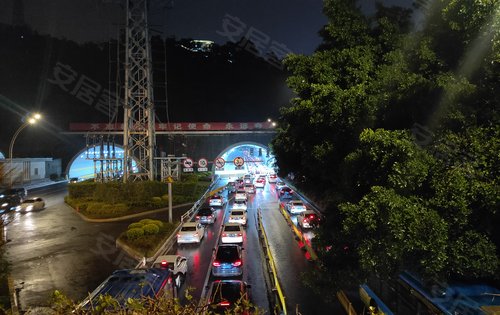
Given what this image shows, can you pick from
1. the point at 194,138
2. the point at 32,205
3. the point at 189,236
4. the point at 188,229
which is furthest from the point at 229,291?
the point at 194,138

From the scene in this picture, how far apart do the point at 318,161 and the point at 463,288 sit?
4715mm

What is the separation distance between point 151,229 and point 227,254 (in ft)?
26.1

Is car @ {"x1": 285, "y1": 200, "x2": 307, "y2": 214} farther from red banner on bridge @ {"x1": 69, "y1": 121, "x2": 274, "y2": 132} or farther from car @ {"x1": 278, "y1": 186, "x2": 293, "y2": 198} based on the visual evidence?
red banner on bridge @ {"x1": 69, "y1": 121, "x2": 274, "y2": 132}

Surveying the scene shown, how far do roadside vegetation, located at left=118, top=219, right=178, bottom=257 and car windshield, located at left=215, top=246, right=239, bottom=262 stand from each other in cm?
470

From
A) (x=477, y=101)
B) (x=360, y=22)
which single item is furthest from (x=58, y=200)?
(x=477, y=101)

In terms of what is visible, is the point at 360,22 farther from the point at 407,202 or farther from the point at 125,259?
the point at 125,259

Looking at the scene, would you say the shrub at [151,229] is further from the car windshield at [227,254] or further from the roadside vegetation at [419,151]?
the roadside vegetation at [419,151]

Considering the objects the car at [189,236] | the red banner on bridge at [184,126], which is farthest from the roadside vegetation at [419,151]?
the red banner on bridge at [184,126]

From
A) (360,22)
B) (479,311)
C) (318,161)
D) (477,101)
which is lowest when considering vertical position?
(479,311)

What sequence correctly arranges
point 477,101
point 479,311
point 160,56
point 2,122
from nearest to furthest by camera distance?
point 477,101 < point 479,311 < point 2,122 < point 160,56

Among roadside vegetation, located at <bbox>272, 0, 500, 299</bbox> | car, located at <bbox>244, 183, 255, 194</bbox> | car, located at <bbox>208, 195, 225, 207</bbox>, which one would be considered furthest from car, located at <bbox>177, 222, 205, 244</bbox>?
car, located at <bbox>244, 183, 255, 194</bbox>

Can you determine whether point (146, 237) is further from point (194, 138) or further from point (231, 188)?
point (194, 138)

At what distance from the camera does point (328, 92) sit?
30.3 ft

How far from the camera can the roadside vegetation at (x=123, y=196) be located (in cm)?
3366
